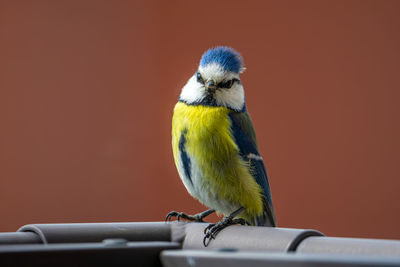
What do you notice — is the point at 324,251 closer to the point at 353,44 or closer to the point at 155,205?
the point at 353,44

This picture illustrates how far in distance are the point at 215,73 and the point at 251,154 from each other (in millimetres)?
218

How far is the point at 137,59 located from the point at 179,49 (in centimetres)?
22

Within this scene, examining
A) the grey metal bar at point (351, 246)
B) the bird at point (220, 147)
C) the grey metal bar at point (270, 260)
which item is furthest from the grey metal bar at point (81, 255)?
the bird at point (220, 147)

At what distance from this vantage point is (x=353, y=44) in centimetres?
254

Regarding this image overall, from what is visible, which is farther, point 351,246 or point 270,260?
point 351,246

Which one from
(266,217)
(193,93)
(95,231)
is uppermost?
(193,93)

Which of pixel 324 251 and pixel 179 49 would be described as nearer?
pixel 324 251

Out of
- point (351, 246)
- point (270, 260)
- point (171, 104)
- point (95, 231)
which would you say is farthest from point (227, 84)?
point (171, 104)

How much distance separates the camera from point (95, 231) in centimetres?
79

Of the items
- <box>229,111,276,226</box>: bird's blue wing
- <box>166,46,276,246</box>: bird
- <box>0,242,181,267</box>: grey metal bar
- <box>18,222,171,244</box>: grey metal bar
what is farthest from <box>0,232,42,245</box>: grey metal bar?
→ <box>229,111,276,226</box>: bird's blue wing

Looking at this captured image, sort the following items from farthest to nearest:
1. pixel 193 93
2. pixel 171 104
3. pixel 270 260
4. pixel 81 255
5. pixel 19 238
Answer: pixel 171 104, pixel 193 93, pixel 19 238, pixel 81 255, pixel 270 260

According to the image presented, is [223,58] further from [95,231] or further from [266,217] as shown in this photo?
[95,231]

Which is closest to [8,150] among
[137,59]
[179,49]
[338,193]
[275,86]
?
[137,59]

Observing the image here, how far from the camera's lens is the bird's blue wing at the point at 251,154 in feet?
A: 4.50
